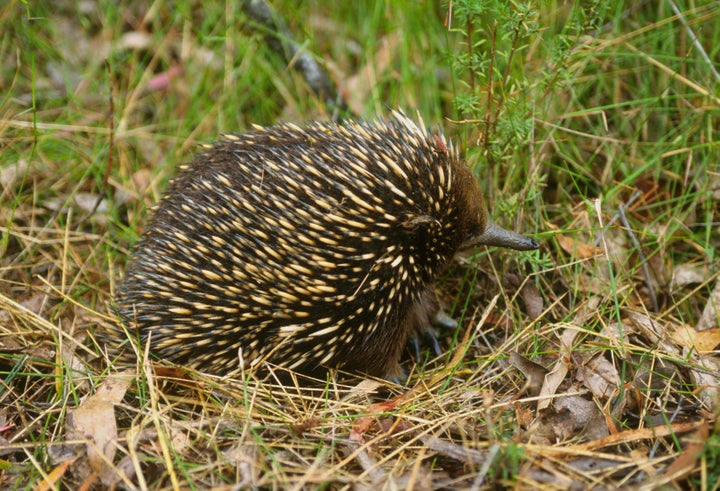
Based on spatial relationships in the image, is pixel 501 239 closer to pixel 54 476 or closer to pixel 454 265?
pixel 454 265

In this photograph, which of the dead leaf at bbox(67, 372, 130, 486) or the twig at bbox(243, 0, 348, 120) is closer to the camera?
the dead leaf at bbox(67, 372, 130, 486)

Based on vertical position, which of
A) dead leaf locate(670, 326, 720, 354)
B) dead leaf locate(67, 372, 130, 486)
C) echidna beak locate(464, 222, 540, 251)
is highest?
echidna beak locate(464, 222, 540, 251)

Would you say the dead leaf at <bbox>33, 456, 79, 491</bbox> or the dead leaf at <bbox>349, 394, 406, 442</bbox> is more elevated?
the dead leaf at <bbox>33, 456, 79, 491</bbox>

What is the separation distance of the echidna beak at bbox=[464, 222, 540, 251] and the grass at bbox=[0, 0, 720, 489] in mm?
97

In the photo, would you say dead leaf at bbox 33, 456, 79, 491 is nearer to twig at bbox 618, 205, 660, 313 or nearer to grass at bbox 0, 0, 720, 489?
grass at bbox 0, 0, 720, 489

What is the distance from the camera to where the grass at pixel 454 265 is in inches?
85.7

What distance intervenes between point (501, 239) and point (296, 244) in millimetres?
834

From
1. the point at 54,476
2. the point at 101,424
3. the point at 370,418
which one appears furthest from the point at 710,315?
the point at 54,476

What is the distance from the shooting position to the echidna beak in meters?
2.71

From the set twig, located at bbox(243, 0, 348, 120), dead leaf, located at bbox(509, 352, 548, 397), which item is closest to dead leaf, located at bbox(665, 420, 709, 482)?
dead leaf, located at bbox(509, 352, 548, 397)

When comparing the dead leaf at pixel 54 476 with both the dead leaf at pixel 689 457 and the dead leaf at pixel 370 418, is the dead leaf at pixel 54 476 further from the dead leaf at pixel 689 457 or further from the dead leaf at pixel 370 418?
the dead leaf at pixel 689 457

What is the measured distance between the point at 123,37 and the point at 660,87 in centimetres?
294

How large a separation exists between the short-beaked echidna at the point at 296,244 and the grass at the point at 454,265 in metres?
0.16

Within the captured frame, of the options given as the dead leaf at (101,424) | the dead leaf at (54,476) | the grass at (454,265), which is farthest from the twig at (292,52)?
the dead leaf at (54,476)
